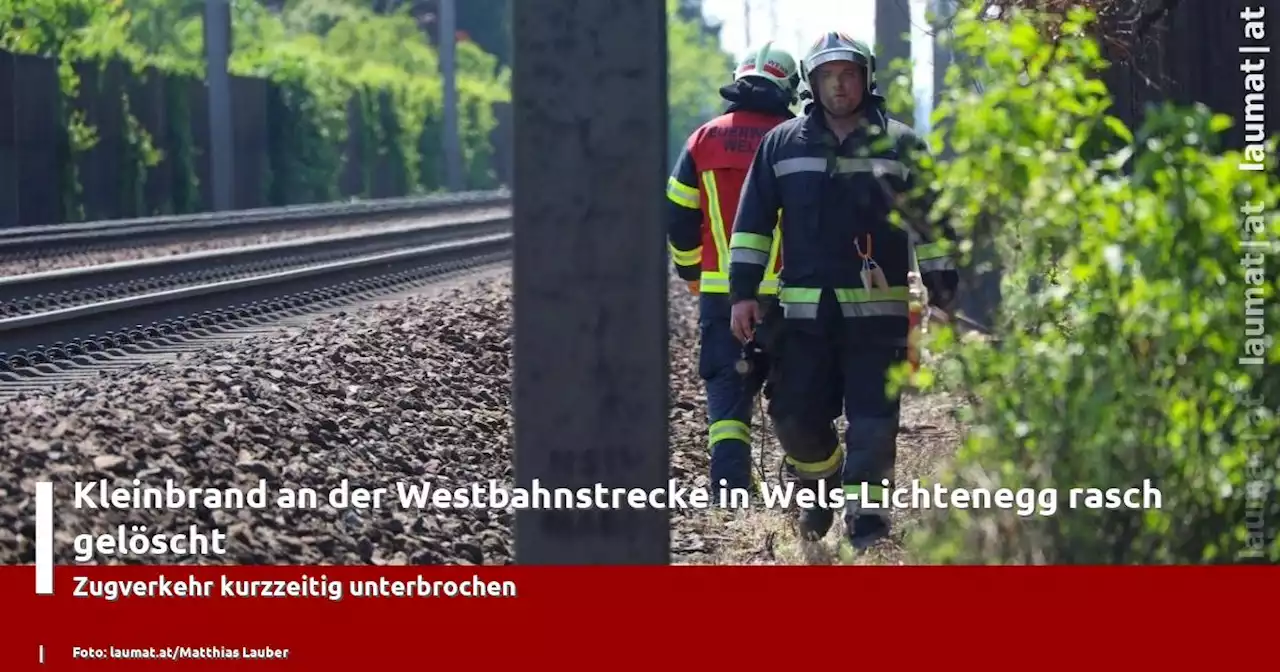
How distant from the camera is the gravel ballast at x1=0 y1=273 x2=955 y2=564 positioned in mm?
6629

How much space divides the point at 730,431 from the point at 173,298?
5.85m

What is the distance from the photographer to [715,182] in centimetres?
875

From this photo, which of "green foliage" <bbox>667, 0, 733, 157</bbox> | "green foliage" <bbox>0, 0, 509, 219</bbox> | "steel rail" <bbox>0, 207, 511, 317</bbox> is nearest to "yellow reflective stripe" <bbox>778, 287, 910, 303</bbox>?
"steel rail" <bbox>0, 207, 511, 317</bbox>

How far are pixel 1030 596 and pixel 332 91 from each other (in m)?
43.0

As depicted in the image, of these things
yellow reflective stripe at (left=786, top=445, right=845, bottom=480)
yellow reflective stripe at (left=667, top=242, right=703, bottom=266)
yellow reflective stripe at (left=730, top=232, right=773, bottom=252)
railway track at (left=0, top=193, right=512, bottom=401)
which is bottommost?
yellow reflective stripe at (left=786, top=445, right=845, bottom=480)

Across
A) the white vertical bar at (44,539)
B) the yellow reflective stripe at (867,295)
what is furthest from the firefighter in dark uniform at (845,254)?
the white vertical bar at (44,539)

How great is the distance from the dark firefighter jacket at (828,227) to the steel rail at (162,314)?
14.6 ft

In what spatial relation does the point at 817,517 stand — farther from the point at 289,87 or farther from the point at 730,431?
the point at 289,87

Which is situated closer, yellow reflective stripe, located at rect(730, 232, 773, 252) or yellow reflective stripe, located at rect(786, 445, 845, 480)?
yellow reflective stripe, located at rect(730, 232, 773, 252)

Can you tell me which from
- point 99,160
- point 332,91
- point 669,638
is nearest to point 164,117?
point 99,160

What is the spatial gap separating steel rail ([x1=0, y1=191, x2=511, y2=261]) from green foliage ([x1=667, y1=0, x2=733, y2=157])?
162 feet

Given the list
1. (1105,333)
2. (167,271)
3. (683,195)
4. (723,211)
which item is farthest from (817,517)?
(167,271)

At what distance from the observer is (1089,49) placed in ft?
16.0

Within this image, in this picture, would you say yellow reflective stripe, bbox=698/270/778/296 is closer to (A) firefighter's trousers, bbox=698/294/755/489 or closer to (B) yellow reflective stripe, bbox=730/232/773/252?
(A) firefighter's trousers, bbox=698/294/755/489
